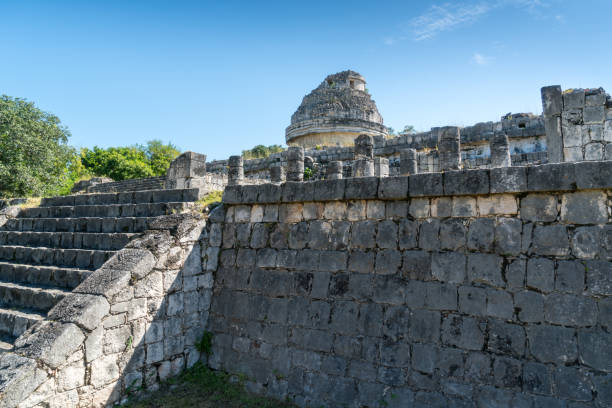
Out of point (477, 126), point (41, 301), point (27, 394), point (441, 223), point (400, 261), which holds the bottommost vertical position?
point (27, 394)

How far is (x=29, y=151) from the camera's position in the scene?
20141 millimetres

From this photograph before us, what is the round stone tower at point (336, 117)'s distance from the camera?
18547mm

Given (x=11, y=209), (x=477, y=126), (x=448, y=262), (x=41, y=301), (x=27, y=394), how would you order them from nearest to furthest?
(x=27, y=394) → (x=448, y=262) → (x=41, y=301) → (x=11, y=209) → (x=477, y=126)

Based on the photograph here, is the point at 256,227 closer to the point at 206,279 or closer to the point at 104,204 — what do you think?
the point at 206,279

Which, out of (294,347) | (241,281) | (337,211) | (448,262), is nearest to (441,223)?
(448,262)

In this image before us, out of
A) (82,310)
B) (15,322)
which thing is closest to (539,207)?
(82,310)

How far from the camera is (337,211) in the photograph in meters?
6.10

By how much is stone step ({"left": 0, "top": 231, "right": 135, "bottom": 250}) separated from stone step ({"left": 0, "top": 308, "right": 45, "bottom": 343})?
1.61 meters

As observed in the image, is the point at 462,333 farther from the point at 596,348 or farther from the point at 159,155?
the point at 159,155

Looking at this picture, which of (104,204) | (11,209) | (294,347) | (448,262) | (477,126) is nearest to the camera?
(448,262)

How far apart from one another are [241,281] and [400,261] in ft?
9.05

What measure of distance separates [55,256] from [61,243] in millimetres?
592

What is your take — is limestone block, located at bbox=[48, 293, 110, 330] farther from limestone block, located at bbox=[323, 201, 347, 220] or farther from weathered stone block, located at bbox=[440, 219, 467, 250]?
weathered stone block, located at bbox=[440, 219, 467, 250]

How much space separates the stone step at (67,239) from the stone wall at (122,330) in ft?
4.26
